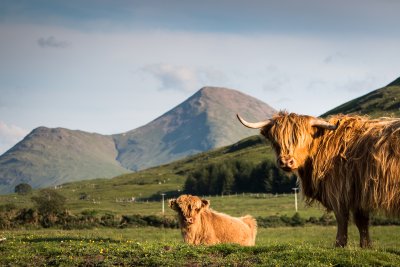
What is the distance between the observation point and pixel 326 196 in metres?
12.6

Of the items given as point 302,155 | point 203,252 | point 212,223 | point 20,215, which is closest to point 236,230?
point 212,223

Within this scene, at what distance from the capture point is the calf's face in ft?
61.4

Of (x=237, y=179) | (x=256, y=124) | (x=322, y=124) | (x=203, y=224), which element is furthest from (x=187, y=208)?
(x=237, y=179)

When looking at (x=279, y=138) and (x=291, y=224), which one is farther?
(x=291, y=224)

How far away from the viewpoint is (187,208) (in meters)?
18.8

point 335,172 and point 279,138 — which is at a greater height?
point 279,138

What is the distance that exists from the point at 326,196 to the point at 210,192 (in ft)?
446

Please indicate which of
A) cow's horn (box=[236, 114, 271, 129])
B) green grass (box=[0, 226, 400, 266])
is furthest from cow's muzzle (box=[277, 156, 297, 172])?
green grass (box=[0, 226, 400, 266])

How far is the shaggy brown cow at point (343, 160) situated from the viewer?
1152cm

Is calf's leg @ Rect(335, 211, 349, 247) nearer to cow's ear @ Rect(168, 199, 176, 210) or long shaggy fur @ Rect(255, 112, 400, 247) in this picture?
long shaggy fur @ Rect(255, 112, 400, 247)

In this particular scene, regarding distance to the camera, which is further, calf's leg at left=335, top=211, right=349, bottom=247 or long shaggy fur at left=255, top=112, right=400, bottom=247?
calf's leg at left=335, top=211, right=349, bottom=247

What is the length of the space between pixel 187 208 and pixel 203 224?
0.90 m

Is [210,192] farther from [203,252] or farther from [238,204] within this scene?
[203,252]

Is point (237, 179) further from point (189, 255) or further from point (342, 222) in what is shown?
point (342, 222)
